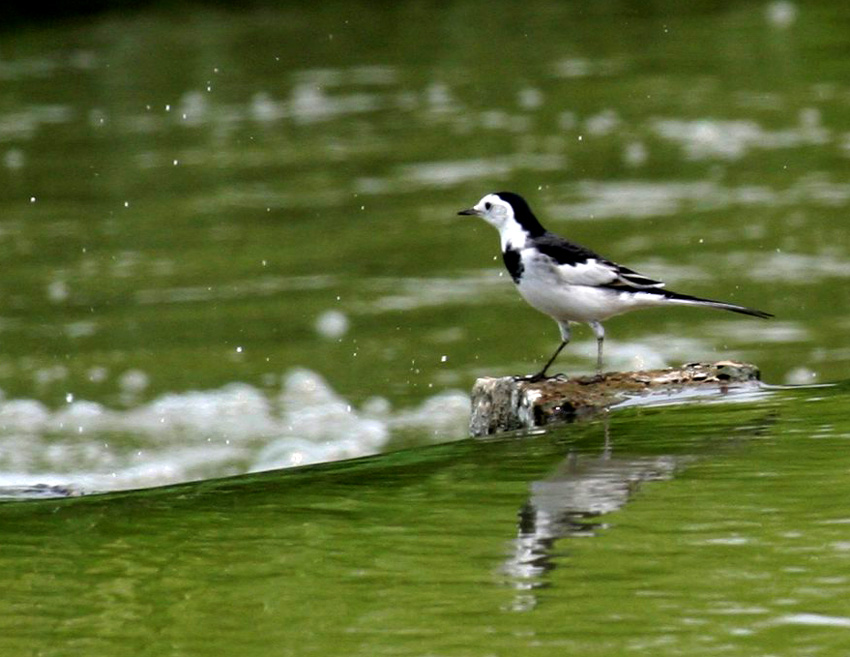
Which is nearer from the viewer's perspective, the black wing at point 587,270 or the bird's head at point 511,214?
the black wing at point 587,270

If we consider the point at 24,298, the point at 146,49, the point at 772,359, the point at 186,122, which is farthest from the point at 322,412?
the point at 146,49

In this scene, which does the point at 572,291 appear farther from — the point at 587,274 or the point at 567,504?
the point at 567,504

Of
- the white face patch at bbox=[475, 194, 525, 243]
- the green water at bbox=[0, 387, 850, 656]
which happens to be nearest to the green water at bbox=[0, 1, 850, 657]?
the green water at bbox=[0, 387, 850, 656]

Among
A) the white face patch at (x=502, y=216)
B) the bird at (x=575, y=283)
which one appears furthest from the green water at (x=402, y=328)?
the white face patch at (x=502, y=216)

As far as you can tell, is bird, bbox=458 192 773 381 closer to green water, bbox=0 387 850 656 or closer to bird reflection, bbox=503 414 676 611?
green water, bbox=0 387 850 656

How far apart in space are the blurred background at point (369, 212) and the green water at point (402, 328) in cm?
5

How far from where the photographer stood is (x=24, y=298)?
1485 cm

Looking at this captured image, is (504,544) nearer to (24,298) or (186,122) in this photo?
(24,298)

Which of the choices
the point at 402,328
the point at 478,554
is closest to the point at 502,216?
the point at 478,554

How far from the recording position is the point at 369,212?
17094 mm

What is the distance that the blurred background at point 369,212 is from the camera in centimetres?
1199

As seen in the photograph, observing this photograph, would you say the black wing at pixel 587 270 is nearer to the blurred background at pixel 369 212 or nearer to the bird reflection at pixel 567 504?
the bird reflection at pixel 567 504

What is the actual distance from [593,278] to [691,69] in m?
15.0

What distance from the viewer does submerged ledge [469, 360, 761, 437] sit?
27.1 feet
